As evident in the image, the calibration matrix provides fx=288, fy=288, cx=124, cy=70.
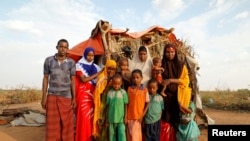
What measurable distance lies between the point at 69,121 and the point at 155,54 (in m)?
2.98

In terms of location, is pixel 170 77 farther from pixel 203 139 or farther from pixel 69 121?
pixel 203 139

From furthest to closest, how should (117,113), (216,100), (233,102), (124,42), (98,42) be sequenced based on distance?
(216,100) → (233,102) → (124,42) → (98,42) → (117,113)

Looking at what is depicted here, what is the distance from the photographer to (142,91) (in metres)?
4.72

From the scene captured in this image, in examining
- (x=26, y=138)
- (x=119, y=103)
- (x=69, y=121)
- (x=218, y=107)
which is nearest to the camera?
(x=119, y=103)

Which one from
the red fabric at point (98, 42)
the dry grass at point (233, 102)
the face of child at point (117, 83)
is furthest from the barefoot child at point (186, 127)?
the dry grass at point (233, 102)

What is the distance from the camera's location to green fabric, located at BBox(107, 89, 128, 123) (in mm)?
4633

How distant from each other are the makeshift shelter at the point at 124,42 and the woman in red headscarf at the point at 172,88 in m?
1.41

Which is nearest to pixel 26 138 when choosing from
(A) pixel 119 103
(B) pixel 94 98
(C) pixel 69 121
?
(C) pixel 69 121

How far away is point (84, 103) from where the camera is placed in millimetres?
5070

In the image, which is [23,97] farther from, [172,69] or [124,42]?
[172,69]

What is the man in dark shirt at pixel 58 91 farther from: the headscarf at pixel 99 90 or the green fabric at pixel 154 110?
the green fabric at pixel 154 110

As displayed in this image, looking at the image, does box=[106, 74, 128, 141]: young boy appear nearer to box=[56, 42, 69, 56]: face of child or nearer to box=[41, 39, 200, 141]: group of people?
box=[41, 39, 200, 141]: group of people

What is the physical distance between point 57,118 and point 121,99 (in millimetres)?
1149

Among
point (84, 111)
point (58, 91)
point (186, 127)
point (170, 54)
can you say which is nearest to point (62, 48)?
point (58, 91)
